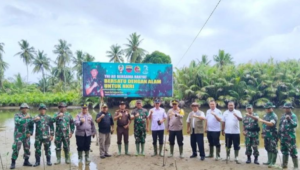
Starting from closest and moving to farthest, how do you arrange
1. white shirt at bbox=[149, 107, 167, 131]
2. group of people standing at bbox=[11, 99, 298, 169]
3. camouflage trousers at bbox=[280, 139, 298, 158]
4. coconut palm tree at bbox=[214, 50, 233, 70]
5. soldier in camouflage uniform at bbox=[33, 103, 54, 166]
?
camouflage trousers at bbox=[280, 139, 298, 158], group of people standing at bbox=[11, 99, 298, 169], soldier in camouflage uniform at bbox=[33, 103, 54, 166], white shirt at bbox=[149, 107, 167, 131], coconut palm tree at bbox=[214, 50, 233, 70]

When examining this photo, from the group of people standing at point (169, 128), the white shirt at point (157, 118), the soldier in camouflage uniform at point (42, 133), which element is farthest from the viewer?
the white shirt at point (157, 118)

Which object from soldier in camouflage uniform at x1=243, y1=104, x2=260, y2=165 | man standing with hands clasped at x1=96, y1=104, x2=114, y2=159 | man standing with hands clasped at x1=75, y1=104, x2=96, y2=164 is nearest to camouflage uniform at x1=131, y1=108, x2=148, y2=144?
man standing with hands clasped at x1=96, y1=104, x2=114, y2=159

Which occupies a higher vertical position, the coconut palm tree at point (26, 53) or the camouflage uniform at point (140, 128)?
the coconut palm tree at point (26, 53)

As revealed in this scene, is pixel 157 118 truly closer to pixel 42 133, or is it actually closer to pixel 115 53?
pixel 42 133

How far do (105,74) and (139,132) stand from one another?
2726mm

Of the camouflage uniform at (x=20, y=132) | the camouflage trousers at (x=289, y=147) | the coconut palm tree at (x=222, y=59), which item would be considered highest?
the coconut palm tree at (x=222, y=59)

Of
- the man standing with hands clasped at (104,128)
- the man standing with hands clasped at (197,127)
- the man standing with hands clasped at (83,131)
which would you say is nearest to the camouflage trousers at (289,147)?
the man standing with hands clasped at (197,127)

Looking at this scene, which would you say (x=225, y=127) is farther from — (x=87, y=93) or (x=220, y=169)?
(x=87, y=93)

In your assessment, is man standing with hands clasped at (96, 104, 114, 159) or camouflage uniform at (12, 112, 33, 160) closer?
camouflage uniform at (12, 112, 33, 160)

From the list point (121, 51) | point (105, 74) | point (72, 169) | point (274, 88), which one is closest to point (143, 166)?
point (72, 169)

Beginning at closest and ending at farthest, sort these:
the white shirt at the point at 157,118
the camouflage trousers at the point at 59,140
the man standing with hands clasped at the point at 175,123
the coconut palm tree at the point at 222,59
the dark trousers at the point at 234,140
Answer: the camouflage trousers at the point at 59,140, the dark trousers at the point at 234,140, the man standing with hands clasped at the point at 175,123, the white shirt at the point at 157,118, the coconut palm tree at the point at 222,59

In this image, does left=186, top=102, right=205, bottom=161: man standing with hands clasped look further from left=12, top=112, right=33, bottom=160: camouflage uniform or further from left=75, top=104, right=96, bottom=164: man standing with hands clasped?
left=12, top=112, right=33, bottom=160: camouflage uniform

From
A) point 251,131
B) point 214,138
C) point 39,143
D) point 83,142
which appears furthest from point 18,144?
point 251,131

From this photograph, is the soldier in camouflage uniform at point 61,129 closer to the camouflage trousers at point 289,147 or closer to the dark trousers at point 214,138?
the dark trousers at point 214,138
